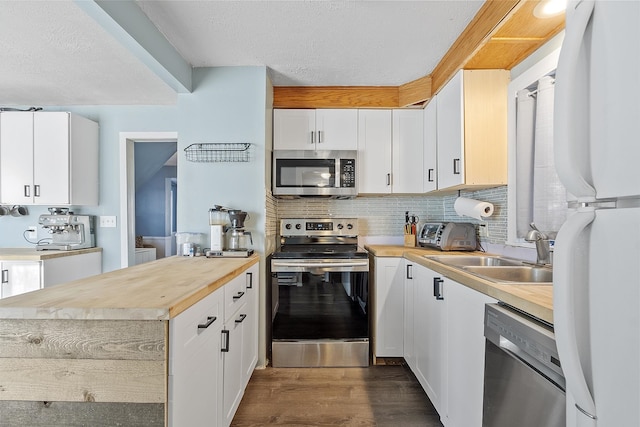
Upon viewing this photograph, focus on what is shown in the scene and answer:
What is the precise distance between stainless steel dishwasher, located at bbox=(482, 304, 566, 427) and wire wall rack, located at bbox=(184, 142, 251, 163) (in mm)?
1903

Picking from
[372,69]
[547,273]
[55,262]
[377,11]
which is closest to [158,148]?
[55,262]

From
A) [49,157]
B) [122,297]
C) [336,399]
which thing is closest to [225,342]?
[122,297]

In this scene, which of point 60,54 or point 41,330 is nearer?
point 41,330

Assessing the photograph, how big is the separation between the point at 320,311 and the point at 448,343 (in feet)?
3.45

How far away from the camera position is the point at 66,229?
290 cm

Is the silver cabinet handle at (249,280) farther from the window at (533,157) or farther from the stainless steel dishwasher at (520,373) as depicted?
the window at (533,157)

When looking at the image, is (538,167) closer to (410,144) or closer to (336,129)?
(410,144)

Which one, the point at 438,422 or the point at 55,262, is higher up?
the point at 55,262

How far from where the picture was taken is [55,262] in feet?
8.47

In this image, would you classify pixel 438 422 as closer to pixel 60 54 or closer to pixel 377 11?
pixel 377 11

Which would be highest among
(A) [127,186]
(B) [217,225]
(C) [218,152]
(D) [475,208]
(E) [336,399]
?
(C) [218,152]

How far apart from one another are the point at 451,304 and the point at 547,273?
474 mm

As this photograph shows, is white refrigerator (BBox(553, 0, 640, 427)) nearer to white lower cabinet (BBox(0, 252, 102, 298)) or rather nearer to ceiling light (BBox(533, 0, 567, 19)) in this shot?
ceiling light (BBox(533, 0, 567, 19))

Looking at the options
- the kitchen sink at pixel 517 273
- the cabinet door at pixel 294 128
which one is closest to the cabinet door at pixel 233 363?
the kitchen sink at pixel 517 273
